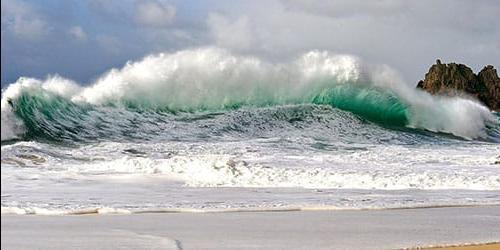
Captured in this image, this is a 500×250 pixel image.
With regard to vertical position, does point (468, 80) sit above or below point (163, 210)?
above

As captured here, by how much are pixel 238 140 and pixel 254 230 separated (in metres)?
10.4

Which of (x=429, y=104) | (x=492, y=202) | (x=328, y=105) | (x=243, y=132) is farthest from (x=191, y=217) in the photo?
(x=429, y=104)

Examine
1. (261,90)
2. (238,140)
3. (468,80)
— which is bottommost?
(238,140)

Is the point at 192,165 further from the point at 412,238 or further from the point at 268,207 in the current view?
the point at 412,238

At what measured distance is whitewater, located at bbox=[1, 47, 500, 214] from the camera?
22.3ft

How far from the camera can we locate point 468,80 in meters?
44.0

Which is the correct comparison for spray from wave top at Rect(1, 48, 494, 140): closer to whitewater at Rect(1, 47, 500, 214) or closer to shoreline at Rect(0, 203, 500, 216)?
whitewater at Rect(1, 47, 500, 214)

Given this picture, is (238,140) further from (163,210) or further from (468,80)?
(468,80)

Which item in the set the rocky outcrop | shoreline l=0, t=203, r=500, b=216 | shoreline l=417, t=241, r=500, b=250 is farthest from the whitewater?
the rocky outcrop

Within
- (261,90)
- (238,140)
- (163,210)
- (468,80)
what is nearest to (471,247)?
(163,210)

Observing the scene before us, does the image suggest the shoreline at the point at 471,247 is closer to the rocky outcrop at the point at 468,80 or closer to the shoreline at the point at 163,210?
the shoreline at the point at 163,210

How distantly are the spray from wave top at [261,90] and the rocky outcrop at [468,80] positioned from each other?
15515 millimetres

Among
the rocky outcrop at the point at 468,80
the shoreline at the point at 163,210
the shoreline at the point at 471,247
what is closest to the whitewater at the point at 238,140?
the shoreline at the point at 163,210

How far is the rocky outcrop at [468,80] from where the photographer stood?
133 ft
